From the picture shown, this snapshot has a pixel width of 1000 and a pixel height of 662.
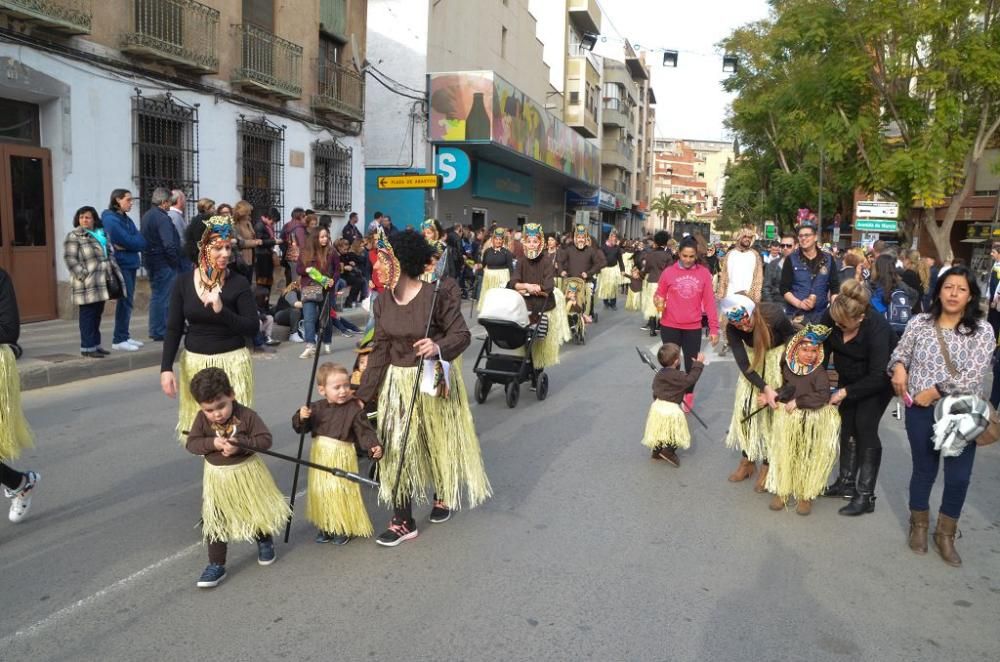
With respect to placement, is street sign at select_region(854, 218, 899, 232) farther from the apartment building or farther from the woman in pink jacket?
the woman in pink jacket

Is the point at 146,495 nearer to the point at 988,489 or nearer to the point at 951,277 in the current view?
the point at 951,277

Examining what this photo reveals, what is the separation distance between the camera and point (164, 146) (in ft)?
48.3

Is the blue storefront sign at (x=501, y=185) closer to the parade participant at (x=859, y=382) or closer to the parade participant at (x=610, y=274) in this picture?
the parade participant at (x=610, y=274)

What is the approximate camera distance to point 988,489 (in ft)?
20.3

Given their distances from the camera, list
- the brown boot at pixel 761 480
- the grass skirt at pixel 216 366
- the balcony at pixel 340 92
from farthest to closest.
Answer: the balcony at pixel 340 92
the brown boot at pixel 761 480
the grass skirt at pixel 216 366

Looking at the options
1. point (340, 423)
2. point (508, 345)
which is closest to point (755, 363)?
point (340, 423)

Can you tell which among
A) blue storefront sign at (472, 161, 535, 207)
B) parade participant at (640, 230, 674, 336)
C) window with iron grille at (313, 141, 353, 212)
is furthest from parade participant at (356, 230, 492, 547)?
blue storefront sign at (472, 161, 535, 207)

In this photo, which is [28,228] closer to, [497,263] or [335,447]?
[497,263]

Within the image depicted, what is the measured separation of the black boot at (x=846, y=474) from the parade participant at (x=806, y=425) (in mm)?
302

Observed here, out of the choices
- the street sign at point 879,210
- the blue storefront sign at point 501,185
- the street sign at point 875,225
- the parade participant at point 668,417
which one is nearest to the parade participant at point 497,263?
the parade participant at point 668,417

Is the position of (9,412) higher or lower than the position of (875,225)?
lower

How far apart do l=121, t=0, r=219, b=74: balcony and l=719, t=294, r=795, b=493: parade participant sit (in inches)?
457

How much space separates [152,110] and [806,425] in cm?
1278

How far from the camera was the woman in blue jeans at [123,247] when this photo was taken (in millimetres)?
10641
